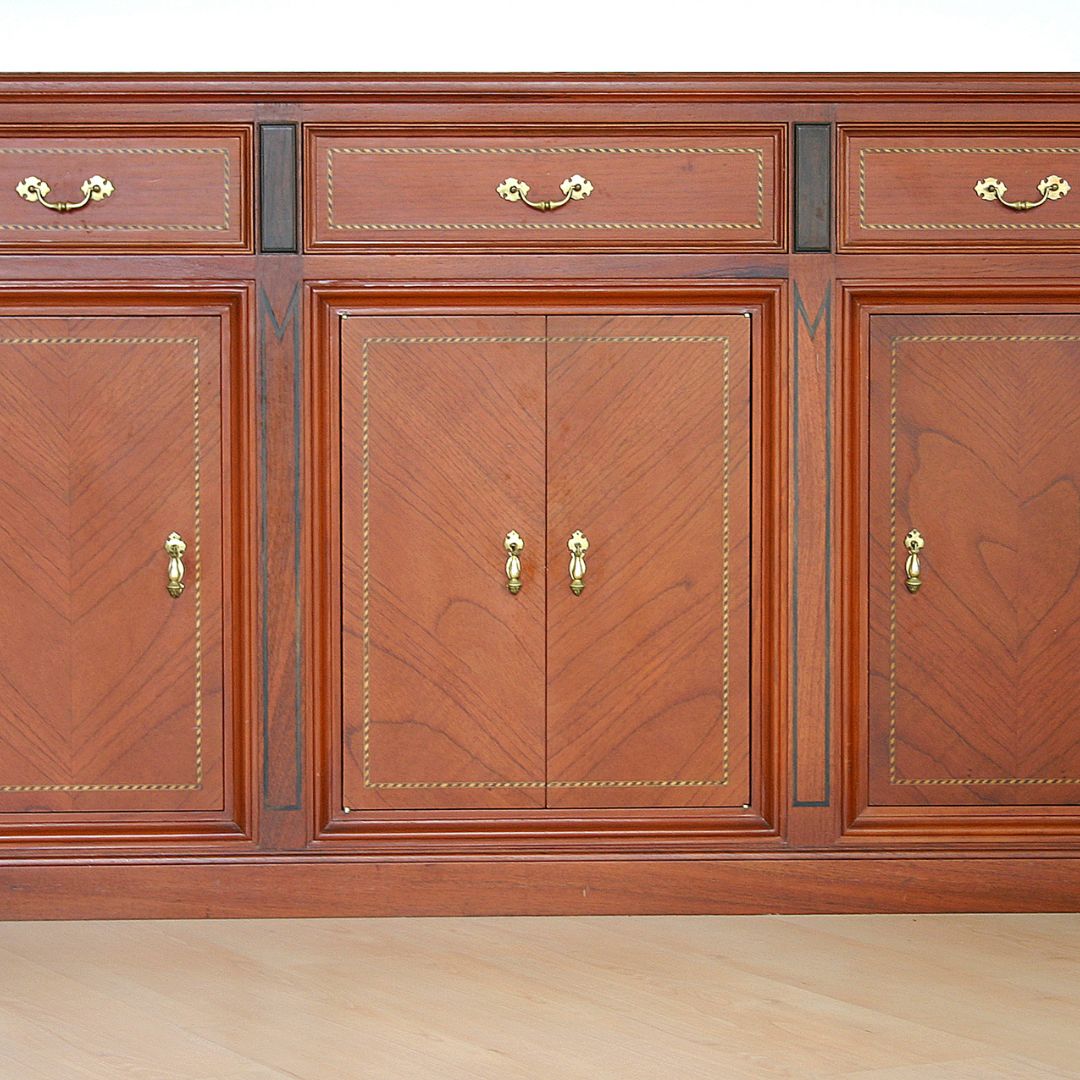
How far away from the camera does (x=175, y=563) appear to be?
2.28m

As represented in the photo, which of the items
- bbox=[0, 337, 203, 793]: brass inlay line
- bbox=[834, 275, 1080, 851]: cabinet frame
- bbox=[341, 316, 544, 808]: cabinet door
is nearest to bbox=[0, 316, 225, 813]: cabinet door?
bbox=[0, 337, 203, 793]: brass inlay line

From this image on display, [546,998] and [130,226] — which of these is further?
[130,226]

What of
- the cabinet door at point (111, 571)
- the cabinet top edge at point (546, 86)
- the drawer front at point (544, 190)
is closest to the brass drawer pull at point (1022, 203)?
the cabinet top edge at point (546, 86)

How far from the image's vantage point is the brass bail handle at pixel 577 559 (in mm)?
2311

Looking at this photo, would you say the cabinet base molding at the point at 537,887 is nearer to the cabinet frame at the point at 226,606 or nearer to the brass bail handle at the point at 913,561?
the cabinet frame at the point at 226,606

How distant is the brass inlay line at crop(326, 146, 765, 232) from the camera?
88.9 inches

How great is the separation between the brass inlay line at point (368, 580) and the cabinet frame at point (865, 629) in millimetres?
195

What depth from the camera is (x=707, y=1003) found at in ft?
6.26

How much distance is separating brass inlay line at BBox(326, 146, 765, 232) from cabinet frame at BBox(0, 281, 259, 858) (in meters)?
0.24

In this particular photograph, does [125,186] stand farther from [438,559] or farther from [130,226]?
[438,559]

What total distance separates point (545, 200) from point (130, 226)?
70 cm

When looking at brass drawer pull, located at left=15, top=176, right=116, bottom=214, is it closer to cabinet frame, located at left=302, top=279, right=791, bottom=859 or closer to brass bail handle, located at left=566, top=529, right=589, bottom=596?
cabinet frame, located at left=302, top=279, right=791, bottom=859
